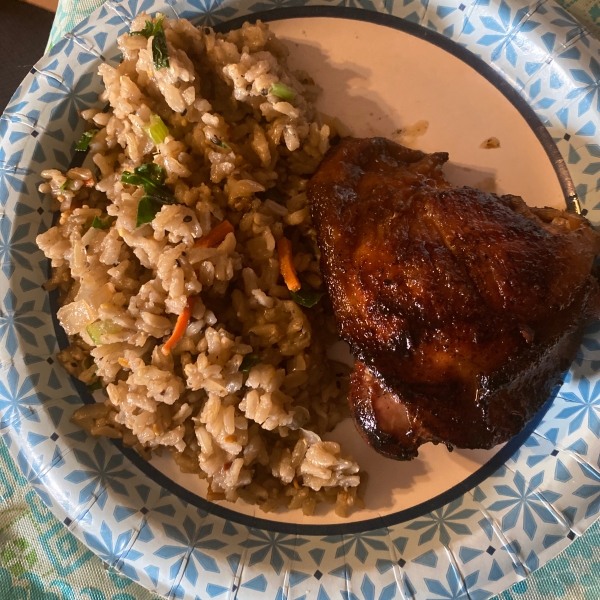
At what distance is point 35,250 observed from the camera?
2.37 m

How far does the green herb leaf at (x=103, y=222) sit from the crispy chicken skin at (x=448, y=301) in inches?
37.7

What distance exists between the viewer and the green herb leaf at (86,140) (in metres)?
2.31

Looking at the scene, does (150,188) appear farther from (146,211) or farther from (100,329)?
(100,329)

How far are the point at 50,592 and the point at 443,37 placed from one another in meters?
3.56

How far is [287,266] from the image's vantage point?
206cm

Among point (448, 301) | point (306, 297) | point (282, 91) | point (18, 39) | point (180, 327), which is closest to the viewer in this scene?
point (448, 301)

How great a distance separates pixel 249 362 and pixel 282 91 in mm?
1194

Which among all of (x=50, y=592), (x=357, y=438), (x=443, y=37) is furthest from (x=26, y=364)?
(x=443, y=37)

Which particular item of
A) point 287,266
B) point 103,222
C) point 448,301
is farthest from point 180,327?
point 448,301

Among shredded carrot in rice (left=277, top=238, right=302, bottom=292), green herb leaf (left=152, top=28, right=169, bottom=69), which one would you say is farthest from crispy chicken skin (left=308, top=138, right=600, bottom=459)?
green herb leaf (left=152, top=28, right=169, bottom=69)

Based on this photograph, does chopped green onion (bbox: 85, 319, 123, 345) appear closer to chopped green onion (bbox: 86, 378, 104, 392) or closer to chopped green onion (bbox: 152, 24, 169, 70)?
chopped green onion (bbox: 86, 378, 104, 392)

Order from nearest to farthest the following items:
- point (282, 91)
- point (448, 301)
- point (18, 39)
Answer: point (448, 301)
point (282, 91)
point (18, 39)

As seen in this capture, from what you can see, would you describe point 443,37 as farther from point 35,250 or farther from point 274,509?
point 274,509

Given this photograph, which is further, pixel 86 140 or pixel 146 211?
pixel 86 140
